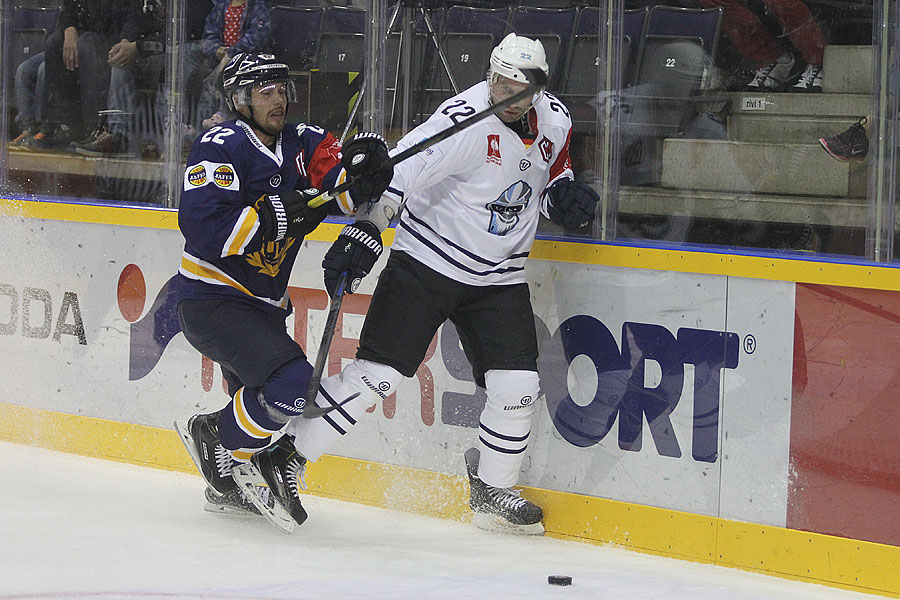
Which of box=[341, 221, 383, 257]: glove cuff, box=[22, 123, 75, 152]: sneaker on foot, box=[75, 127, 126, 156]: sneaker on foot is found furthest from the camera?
box=[22, 123, 75, 152]: sneaker on foot

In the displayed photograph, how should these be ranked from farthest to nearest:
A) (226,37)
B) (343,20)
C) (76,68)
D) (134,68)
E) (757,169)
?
1. (76,68)
2. (134,68)
3. (226,37)
4. (343,20)
5. (757,169)

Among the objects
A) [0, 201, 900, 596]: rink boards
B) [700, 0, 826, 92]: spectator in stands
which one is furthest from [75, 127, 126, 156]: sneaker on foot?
[700, 0, 826, 92]: spectator in stands

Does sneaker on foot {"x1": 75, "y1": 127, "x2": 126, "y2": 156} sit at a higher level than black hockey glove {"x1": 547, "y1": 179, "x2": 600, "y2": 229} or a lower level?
higher

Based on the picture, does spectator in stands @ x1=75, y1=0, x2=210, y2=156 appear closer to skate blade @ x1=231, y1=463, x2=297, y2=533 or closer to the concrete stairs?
skate blade @ x1=231, y1=463, x2=297, y2=533

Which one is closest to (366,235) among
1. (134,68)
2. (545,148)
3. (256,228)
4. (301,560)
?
(256,228)

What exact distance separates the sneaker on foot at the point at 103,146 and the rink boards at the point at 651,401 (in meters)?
0.22

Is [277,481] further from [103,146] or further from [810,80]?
[810,80]

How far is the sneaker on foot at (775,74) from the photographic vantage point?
2.95m

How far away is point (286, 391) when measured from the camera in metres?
3.02

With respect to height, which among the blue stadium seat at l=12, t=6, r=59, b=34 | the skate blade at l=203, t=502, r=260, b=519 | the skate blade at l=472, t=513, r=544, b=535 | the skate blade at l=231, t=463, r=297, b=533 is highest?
the blue stadium seat at l=12, t=6, r=59, b=34

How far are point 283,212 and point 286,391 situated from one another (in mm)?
450

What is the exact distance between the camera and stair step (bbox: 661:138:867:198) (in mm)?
2930

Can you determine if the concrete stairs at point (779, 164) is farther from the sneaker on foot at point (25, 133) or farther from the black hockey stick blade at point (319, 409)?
the sneaker on foot at point (25, 133)

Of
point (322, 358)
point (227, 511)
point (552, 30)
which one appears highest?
point (552, 30)
